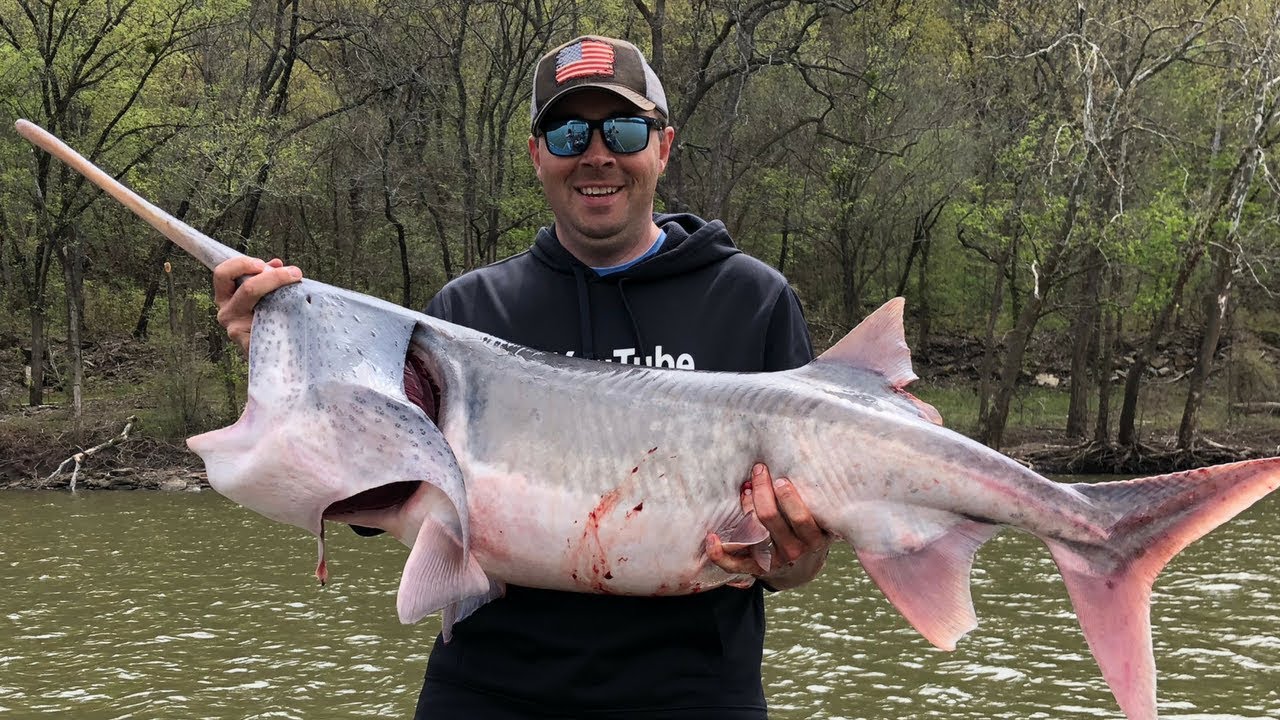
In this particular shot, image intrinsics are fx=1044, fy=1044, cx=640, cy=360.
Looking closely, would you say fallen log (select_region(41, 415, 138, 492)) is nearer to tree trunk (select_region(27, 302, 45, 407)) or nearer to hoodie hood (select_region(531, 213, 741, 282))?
tree trunk (select_region(27, 302, 45, 407))

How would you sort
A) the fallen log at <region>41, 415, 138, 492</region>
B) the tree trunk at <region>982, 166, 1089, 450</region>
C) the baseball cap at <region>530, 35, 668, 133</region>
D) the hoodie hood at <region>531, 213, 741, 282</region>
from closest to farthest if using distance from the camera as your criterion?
the baseball cap at <region>530, 35, 668, 133</region> → the hoodie hood at <region>531, 213, 741, 282</region> → the fallen log at <region>41, 415, 138, 492</region> → the tree trunk at <region>982, 166, 1089, 450</region>

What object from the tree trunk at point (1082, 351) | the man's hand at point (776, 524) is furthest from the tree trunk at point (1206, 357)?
the man's hand at point (776, 524)

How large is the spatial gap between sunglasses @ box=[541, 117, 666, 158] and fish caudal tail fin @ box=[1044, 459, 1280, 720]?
1.69 m

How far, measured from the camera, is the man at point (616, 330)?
2.98 m

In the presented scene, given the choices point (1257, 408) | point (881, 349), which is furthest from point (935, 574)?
point (1257, 408)

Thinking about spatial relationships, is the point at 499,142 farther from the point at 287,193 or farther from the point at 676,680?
the point at 676,680

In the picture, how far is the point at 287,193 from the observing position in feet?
91.9

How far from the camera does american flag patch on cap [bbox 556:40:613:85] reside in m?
3.32

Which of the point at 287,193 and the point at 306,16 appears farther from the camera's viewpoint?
the point at 306,16

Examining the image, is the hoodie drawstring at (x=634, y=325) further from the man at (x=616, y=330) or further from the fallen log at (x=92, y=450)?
the fallen log at (x=92, y=450)

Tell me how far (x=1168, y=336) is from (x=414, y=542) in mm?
38947

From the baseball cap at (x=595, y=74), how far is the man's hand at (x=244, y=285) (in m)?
0.95

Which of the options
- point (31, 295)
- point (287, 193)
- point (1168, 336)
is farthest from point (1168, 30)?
point (31, 295)

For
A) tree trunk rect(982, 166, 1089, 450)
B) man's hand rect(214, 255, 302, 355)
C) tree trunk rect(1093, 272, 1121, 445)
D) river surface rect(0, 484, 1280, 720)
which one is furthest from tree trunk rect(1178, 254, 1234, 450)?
man's hand rect(214, 255, 302, 355)
